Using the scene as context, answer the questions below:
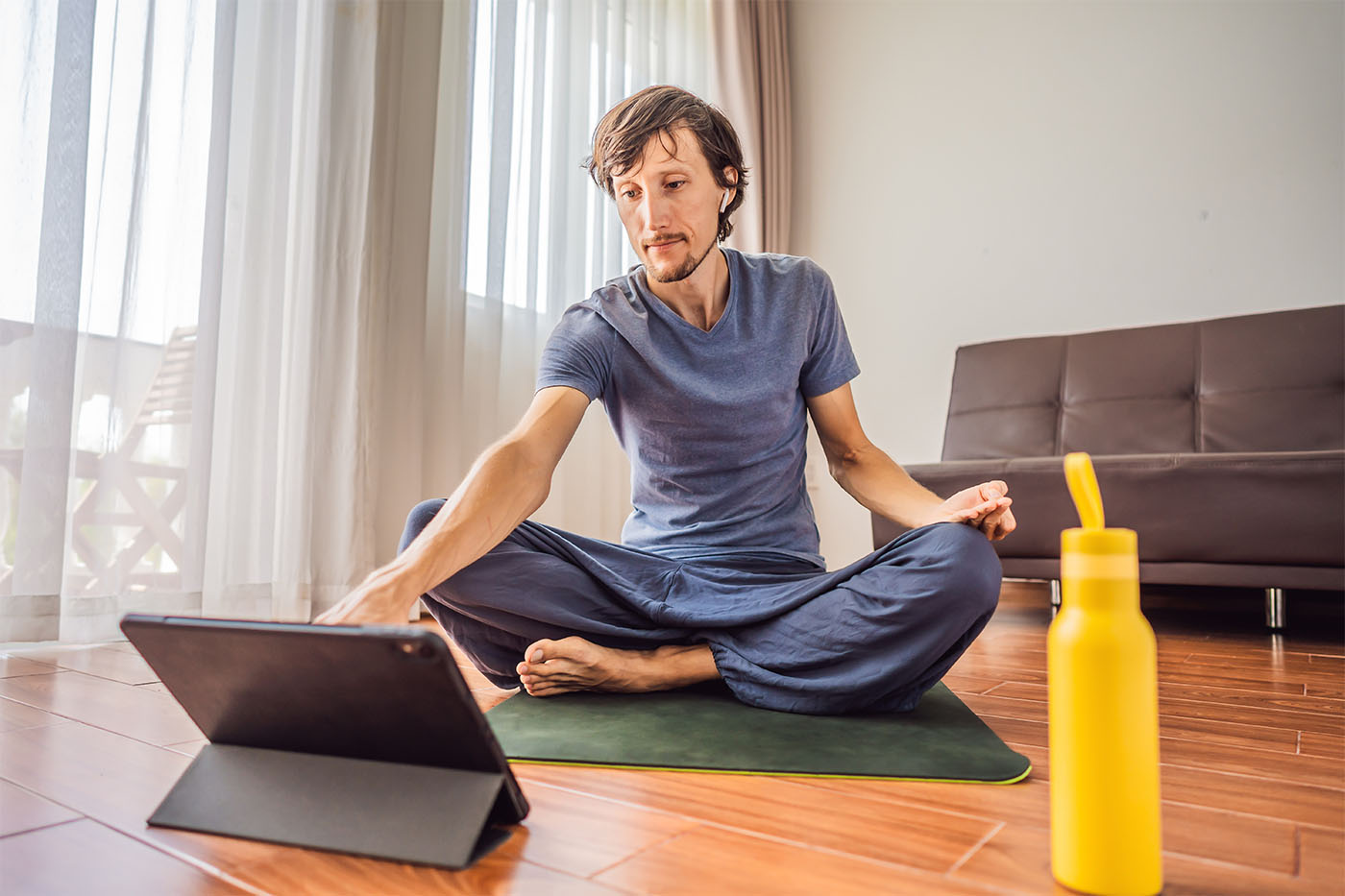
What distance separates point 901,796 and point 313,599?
1.55 meters

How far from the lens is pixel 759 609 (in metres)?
1.11

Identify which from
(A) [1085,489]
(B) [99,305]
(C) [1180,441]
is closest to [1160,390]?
(C) [1180,441]

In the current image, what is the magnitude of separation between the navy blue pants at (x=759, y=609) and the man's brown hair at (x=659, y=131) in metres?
0.53

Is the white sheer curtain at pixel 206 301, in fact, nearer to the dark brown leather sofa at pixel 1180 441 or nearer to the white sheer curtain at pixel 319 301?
the white sheer curtain at pixel 319 301

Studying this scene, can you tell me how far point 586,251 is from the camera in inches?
110

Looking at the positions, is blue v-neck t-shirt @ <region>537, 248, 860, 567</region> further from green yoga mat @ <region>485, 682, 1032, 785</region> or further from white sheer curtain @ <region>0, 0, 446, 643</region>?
white sheer curtain @ <region>0, 0, 446, 643</region>

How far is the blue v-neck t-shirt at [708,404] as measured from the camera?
4.10 feet

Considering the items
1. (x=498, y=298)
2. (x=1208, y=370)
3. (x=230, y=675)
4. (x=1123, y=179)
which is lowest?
(x=230, y=675)

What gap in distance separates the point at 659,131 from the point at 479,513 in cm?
62

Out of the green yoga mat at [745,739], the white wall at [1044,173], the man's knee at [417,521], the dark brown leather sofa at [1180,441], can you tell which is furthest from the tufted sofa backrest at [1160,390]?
the man's knee at [417,521]

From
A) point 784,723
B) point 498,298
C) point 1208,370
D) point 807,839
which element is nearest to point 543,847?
point 807,839

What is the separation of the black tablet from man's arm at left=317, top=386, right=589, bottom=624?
0.07 meters

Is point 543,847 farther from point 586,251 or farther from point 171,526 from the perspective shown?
point 586,251

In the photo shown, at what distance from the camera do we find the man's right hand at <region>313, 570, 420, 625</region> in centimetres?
71
